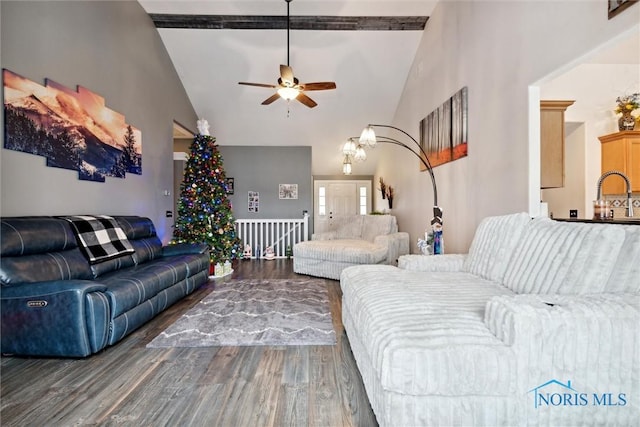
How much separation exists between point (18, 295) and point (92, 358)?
0.64m

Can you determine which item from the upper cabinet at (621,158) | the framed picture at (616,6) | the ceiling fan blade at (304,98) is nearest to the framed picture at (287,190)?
the ceiling fan blade at (304,98)

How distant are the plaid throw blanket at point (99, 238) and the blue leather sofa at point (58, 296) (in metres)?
0.06

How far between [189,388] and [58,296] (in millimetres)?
1150

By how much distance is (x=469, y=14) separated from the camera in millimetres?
3264

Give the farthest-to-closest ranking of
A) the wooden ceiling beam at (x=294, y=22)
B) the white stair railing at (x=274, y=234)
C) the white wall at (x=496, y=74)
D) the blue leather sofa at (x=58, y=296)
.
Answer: the white stair railing at (x=274, y=234)
the wooden ceiling beam at (x=294, y=22)
the blue leather sofa at (x=58, y=296)
the white wall at (x=496, y=74)

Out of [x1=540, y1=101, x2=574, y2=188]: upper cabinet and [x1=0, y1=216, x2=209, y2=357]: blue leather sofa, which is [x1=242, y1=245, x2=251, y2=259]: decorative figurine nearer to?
[x1=0, y1=216, x2=209, y2=357]: blue leather sofa

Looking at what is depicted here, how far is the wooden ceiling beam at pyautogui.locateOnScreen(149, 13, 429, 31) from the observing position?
4.72 meters

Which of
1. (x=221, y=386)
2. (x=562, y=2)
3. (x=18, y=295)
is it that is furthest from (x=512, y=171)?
(x=18, y=295)

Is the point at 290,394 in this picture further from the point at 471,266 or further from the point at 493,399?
the point at 471,266

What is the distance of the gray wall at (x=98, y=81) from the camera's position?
254 centimetres

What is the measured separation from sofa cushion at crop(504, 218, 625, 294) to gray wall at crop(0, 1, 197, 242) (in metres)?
3.69

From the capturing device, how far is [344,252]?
4492 mm

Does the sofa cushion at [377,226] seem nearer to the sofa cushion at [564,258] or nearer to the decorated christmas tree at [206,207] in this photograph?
the decorated christmas tree at [206,207]

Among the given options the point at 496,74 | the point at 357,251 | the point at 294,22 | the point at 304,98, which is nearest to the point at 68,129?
the point at 304,98
